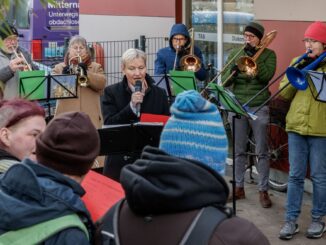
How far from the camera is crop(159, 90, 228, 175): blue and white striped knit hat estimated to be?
79.4 inches

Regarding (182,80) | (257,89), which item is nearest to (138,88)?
(182,80)

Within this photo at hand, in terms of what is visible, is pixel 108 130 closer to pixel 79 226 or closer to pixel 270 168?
pixel 79 226

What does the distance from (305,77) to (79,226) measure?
369cm

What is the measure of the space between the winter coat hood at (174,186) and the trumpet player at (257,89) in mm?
4895

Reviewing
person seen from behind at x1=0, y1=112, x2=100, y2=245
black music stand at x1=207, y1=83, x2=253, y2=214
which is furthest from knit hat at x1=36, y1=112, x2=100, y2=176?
black music stand at x1=207, y1=83, x2=253, y2=214

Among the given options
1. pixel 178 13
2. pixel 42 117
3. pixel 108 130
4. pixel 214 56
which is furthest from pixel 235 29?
pixel 42 117

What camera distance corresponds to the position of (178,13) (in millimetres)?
9797

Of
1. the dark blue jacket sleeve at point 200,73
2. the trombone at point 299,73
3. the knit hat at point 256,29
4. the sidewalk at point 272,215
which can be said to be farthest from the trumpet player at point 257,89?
the trombone at point 299,73

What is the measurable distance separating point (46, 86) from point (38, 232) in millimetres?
4619

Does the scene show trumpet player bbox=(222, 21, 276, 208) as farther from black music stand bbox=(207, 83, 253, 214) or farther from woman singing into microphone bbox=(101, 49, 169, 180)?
woman singing into microphone bbox=(101, 49, 169, 180)

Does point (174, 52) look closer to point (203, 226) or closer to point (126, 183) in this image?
point (126, 183)

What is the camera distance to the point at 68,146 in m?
2.35

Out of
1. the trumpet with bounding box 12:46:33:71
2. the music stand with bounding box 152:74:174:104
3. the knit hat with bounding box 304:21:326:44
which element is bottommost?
the music stand with bounding box 152:74:174:104

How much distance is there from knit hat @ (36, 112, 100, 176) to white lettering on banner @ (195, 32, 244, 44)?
20.6 ft
